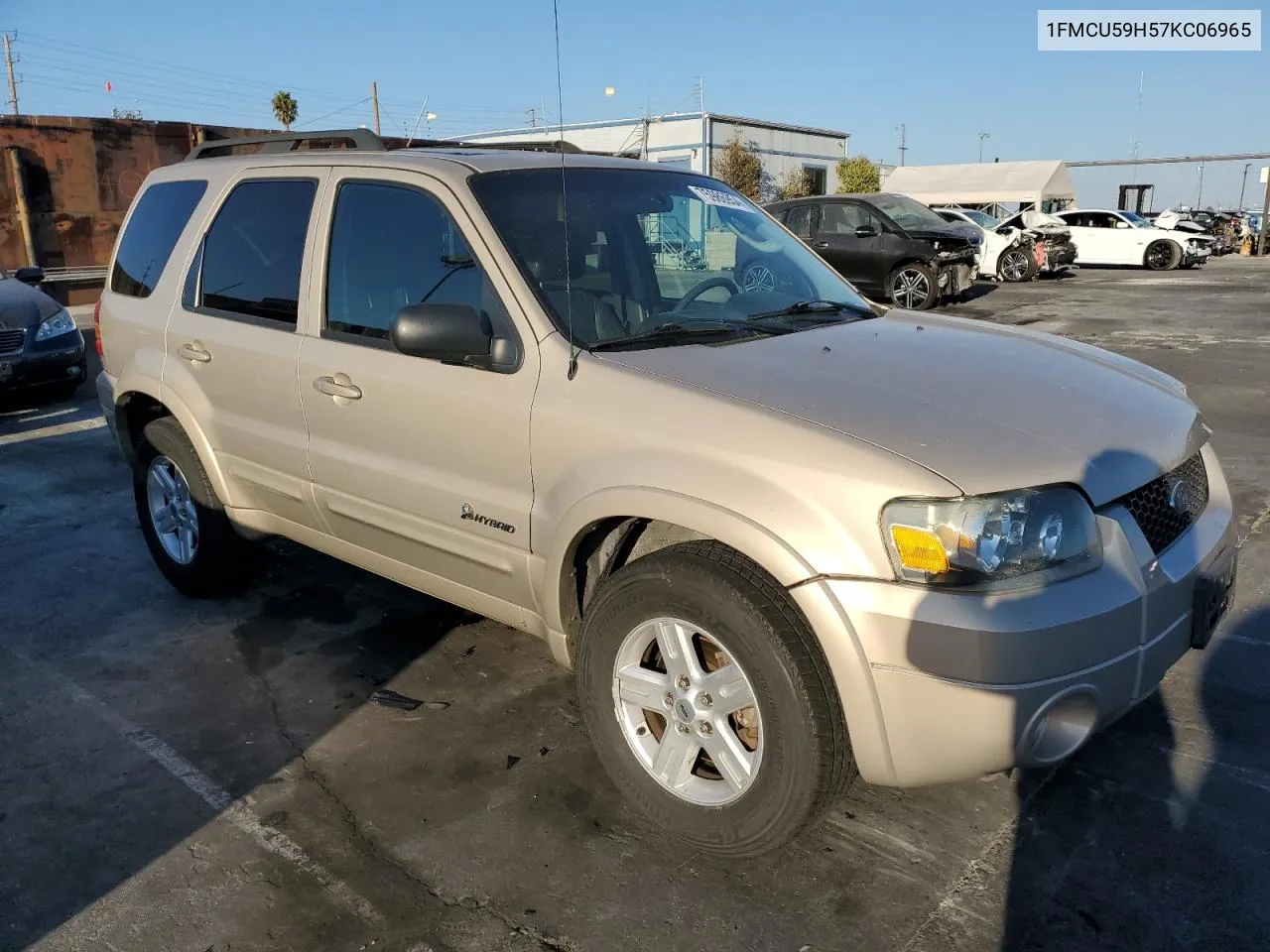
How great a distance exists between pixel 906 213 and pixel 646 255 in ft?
45.2

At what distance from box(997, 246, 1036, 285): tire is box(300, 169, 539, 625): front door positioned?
20456 mm

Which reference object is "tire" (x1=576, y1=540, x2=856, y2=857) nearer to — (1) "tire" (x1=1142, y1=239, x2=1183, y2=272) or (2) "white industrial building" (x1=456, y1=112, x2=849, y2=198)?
(1) "tire" (x1=1142, y1=239, x2=1183, y2=272)

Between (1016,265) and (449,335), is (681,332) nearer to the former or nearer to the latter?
(449,335)

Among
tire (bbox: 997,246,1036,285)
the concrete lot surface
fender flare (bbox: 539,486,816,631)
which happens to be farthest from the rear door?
A: tire (bbox: 997,246,1036,285)

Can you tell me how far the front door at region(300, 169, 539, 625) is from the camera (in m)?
3.04

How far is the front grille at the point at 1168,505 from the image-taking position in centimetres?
254

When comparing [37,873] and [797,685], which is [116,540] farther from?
[797,685]

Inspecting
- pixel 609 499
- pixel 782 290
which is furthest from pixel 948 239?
pixel 609 499

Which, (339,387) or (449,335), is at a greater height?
(449,335)

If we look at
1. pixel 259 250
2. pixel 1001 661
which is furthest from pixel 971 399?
pixel 259 250

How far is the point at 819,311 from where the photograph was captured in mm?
3555

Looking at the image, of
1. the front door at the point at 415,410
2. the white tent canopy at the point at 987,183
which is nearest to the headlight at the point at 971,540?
the front door at the point at 415,410

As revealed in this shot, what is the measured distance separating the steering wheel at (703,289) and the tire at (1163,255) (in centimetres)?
2514

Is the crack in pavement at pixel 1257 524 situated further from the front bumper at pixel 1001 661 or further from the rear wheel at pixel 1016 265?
the rear wheel at pixel 1016 265
